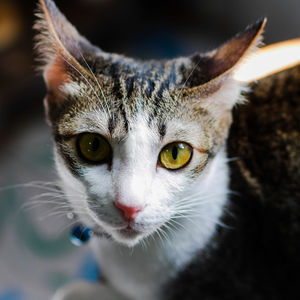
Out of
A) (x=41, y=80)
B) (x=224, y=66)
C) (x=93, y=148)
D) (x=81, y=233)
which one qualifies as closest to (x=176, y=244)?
(x=81, y=233)

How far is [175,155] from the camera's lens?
0.78 meters

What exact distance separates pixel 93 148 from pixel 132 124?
0.33 feet

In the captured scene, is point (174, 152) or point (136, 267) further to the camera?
point (136, 267)

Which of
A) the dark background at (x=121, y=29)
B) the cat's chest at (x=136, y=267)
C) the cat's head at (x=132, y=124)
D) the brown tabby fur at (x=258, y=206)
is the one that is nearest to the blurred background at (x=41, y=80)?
the dark background at (x=121, y=29)

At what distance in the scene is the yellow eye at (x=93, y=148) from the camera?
2.48 ft

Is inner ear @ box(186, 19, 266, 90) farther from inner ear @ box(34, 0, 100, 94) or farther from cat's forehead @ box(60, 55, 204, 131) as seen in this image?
inner ear @ box(34, 0, 100, 94)

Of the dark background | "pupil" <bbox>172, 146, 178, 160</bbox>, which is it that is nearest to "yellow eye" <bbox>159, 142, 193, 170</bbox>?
"pupil" <bbox>172, 146, 178, 160</bbox>

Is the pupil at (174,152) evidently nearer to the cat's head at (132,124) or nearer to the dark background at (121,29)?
the cat's head at (132,124)

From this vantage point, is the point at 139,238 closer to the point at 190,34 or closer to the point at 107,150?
the point at 107,150

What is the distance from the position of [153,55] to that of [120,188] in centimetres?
145

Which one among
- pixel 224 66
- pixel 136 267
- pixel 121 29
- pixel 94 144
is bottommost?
pixel 136 267

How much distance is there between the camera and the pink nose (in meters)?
0.68

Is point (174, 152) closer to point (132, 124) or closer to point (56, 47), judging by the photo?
point (132, 124)

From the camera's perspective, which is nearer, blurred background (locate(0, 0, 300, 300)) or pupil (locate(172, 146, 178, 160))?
pupil (locate(172, 146, 178, 160))
